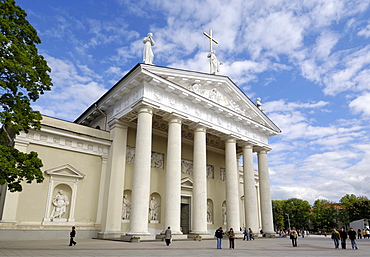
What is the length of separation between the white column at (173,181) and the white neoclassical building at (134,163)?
0.06 meters

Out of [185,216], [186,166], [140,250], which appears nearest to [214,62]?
[186,166]

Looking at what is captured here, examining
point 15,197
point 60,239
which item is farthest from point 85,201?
point 15,197

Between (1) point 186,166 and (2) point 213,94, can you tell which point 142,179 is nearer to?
(1) point 186,166

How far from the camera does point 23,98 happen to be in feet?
33.1

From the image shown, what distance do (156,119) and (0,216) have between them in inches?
452

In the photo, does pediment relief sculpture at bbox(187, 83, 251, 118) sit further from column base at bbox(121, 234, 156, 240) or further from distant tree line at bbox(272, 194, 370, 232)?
distant tree line at bbox(272, 194, 370, 232)

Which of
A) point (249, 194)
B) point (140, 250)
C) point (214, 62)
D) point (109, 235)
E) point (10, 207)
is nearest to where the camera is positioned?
point (140, 250)

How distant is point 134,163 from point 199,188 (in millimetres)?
4988

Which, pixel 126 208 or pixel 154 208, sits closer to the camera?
pixel 126 208

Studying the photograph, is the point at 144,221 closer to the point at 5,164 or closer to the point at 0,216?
the point at 0,216

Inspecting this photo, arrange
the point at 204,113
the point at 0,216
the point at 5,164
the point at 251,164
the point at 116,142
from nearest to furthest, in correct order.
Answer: the point at 5,164 < the point at 0,216 < the point at 116,142 < the point at 204,113 < the point at 251,164

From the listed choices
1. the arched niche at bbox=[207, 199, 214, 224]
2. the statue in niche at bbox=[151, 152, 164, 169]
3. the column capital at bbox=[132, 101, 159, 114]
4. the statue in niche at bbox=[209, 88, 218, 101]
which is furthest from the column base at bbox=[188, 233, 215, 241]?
the statue in niche at bbox=[209, 88, 218, 101]

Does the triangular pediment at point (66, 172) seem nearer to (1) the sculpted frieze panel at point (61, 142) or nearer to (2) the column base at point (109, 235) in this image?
(1) the sculpted frieze panel at point (61, 142)

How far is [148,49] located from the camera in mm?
19422
